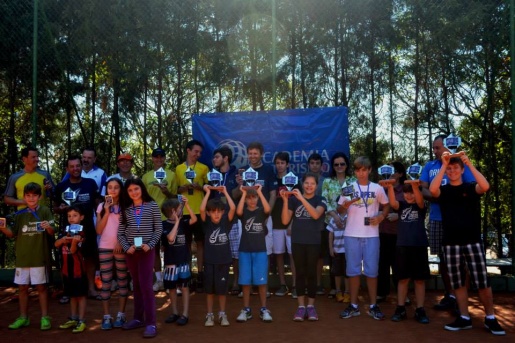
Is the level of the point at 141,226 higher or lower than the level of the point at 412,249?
higher

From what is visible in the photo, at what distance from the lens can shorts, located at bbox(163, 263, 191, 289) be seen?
16.0ft

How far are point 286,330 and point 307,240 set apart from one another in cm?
88

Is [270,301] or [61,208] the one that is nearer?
[61,208]

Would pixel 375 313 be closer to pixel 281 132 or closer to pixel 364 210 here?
pixel 364 210

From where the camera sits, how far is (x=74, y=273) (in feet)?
15.7

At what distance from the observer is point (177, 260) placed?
4.94 metres

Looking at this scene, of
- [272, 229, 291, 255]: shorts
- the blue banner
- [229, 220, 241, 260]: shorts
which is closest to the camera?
[229, 220, 241, 260]: shorts

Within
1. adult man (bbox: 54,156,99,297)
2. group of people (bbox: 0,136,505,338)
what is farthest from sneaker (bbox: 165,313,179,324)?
adult man (bbox: 54,156,99,297)

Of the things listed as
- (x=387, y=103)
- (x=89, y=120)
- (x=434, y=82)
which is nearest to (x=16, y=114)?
(x=89, y=120)

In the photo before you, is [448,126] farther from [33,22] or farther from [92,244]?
[33,22]

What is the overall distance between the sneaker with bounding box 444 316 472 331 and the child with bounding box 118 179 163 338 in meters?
2.64

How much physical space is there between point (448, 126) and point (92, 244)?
15.6ft

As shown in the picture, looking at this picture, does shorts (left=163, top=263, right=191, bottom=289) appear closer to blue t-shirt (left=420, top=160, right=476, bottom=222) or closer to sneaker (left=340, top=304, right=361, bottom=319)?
sneaker (left=340, top=304, right=361, bottom=319)

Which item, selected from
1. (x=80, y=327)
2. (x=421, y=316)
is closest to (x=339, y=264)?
(x=421, y=316)
